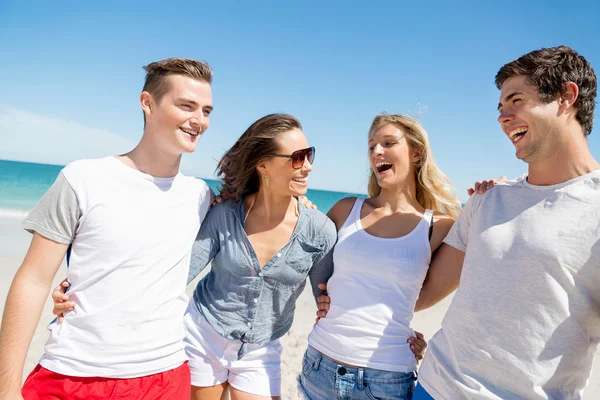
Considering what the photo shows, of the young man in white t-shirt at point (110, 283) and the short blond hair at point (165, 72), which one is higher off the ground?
the short blond hair at point (165, 72)

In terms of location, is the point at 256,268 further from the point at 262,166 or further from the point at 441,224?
the point at 441,224

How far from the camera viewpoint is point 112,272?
237 centimetres

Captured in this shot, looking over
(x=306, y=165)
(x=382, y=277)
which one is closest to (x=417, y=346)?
(x=382, y=277)

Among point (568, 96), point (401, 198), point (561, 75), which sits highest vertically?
point (561, 75)

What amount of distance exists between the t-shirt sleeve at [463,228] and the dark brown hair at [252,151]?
153 centimetres

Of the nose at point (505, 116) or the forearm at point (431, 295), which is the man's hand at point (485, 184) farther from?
the forearm at point (431, 295)

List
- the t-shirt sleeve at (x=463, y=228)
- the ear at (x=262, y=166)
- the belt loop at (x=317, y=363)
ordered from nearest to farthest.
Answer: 1. the t-shirt sleeve at (x=463, y=228)
2. the belt loop at (x=317, y=363)
3. the ear at (x=262, y=166)

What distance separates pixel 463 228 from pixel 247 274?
5.19 feet

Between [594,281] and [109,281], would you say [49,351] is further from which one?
[594,281]

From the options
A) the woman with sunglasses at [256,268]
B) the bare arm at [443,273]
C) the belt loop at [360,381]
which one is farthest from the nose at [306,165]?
the belt loop at [360,381]

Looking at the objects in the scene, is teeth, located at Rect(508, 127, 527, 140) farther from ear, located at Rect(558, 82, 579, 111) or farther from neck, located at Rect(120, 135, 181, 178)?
neck, located at Rect(120, 135, 181, 178)

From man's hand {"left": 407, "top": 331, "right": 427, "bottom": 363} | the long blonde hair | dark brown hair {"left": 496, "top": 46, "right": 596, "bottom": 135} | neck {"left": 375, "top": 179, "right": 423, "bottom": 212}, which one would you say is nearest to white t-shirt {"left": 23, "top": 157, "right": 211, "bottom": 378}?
man's hand {"left": 407, "top": 331, "right": 427, "bottom": 363}

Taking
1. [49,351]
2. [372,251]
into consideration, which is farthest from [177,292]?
[372,251]

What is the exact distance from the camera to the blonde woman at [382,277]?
110 inches
